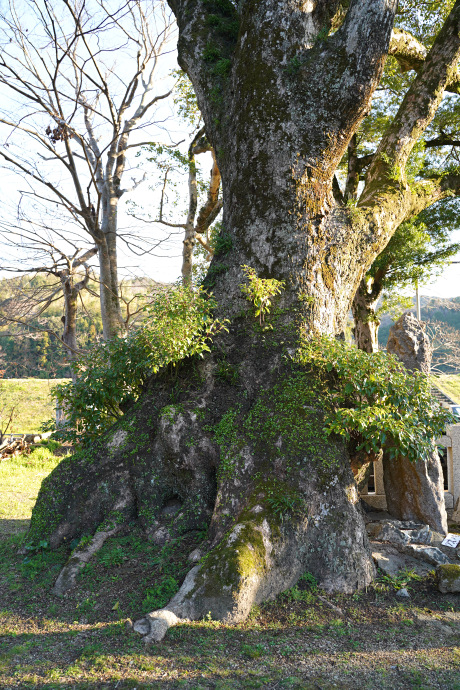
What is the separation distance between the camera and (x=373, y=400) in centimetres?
506

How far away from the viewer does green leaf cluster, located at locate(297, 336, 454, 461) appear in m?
4.53

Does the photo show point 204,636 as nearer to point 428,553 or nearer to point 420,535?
point 428,553

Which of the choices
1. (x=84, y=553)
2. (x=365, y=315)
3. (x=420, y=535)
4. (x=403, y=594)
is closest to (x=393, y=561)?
(x=403, y=594)

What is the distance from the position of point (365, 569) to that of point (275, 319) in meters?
2.69

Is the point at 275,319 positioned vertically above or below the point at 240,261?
below

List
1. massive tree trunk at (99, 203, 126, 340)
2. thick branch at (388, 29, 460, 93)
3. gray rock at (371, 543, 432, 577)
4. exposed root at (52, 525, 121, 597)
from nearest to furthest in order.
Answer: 1. exposed root at (52, 525, 121, 597)
2. gray rock at (371, 543, 432, 577)
3. thick branch at (388, 29, 460, 93)
4. massive tree trunk at (99, 203, 126, 340)

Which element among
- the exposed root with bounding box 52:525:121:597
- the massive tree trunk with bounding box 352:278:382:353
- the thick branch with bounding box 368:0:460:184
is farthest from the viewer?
the massive tree trunk with bounding box 352:278:382:353

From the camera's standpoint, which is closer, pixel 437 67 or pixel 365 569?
pixel 365 569

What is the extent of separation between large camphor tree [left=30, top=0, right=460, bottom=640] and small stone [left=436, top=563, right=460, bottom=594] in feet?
2.03

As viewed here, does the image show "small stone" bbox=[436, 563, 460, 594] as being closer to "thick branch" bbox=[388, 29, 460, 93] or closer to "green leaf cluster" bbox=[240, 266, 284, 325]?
"green leaf cluster" bbox=[240, 266, 284, 325]

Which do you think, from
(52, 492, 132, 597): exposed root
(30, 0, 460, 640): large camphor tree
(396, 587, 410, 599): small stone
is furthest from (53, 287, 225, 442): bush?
(396, 587, 410, 599): small stone

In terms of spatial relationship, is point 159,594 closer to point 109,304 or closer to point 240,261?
point 240,261

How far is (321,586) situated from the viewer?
4.20 metres

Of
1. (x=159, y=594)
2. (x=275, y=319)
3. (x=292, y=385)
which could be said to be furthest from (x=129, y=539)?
(x=275, y=319)
